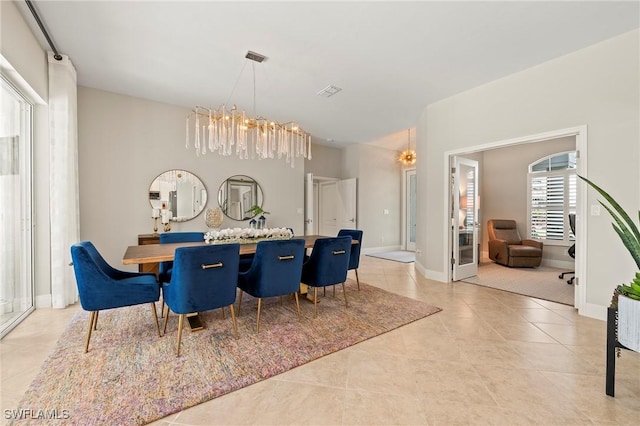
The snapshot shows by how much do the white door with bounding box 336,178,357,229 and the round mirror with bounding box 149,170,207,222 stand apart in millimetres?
3524

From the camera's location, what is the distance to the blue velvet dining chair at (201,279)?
2119 mm

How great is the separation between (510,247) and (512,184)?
1637 mm

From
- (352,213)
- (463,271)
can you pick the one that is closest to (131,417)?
(463,271)

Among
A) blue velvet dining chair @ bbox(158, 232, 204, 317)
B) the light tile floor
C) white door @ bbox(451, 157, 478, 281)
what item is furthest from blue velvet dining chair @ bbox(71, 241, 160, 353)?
white door @ bbox(451, 157, 478, 281)

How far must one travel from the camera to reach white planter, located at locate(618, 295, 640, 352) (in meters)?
1.50

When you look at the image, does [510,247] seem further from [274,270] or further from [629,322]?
[274,270]

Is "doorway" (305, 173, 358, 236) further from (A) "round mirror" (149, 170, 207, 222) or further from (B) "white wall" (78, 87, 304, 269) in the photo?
(B) "white wall" (78, 87, 304, 269)

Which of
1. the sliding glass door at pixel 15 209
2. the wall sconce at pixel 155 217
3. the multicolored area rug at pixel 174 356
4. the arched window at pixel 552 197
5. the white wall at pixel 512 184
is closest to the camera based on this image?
the multicolored area rug at pixel 174 356

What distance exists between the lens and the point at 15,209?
9.34ft

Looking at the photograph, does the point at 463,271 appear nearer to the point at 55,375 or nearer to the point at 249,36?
the point at 249,36

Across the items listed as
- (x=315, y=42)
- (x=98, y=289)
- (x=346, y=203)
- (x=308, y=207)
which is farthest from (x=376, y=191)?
(x=98, y=289)

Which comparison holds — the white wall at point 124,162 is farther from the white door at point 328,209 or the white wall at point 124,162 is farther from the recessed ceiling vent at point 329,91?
the white door at point 328,209

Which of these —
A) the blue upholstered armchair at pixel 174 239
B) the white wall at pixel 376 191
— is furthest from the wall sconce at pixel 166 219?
the white wall at pixel 376 191

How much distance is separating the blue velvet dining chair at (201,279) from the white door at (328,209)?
17.4ft
